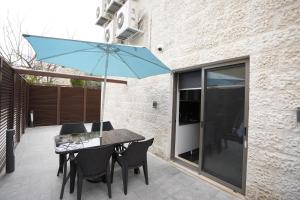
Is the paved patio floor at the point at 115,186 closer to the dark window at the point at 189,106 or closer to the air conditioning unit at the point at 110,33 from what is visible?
the dark window at the point at 189,106

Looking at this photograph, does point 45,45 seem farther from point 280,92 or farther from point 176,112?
point 280,92

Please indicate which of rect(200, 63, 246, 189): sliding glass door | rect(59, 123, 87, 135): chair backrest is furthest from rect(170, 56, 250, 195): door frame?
rect(59, 123, 87, 135): chair backrest

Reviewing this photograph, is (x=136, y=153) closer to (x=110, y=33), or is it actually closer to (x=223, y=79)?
(x=223, y=79)

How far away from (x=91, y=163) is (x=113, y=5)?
6.63 metres

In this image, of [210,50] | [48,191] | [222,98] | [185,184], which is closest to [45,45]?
[48,191]

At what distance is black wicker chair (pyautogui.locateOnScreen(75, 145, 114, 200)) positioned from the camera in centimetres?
253

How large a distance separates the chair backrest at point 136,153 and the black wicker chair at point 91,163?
0.35m

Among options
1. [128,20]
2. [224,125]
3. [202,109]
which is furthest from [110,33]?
[224,125]

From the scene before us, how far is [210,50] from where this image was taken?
3.46 m

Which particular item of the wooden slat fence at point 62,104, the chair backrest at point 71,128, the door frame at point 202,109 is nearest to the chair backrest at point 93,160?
the chair backrest at point 71,128

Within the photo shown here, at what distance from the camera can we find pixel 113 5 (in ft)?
23.2

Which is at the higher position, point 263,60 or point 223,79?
point 263,60

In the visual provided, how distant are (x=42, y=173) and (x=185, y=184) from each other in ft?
9.73

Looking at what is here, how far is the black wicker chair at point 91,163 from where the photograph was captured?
253 cm
